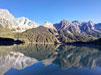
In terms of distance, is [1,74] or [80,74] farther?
[80,74]

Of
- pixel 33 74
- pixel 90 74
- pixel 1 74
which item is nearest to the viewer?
pixel 1 74

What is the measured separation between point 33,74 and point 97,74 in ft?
55.3

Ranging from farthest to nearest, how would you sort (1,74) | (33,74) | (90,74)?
1. (90,74)
2. (33,74)
3. (1,74)

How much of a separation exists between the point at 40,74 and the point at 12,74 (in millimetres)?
6778

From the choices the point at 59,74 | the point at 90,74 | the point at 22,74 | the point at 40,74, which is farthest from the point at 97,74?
the point at 22,74

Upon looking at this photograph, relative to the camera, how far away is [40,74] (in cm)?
2438

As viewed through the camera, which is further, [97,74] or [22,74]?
[97,74]

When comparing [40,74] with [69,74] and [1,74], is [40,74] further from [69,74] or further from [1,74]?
[1,74]

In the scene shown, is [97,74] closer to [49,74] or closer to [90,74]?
[90,74]

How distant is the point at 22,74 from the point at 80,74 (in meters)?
14.7

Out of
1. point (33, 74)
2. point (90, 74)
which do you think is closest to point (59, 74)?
point (33, 74)

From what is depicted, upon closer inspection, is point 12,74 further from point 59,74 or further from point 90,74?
point 90,74

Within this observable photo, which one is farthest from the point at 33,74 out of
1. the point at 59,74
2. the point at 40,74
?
the point at 59,74

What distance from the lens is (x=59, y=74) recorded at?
24578 millimetres
